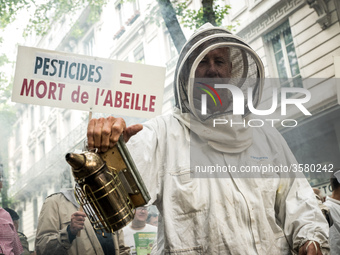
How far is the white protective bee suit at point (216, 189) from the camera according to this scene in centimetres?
179

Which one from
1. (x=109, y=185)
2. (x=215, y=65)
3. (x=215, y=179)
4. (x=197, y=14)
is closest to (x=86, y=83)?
(x=215, y=65)

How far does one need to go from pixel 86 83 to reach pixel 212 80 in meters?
1.80

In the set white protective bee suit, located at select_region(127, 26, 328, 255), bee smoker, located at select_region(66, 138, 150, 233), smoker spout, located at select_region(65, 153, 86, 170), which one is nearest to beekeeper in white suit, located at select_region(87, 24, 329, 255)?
white protective bee suit, located at select_region(127, 26, 328, 255)

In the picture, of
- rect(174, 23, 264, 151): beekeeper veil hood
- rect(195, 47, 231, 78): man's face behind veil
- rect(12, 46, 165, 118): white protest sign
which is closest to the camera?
rect(174, 23, 264, 151): beekeeper veil hood

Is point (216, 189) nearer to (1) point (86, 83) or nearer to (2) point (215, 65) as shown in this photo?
(2) point (215, 65)

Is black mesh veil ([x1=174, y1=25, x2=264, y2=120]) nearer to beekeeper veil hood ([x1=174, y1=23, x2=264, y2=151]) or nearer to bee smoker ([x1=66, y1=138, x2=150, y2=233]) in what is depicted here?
beekeeper veil hood ([x1=174, y1=23, x2=264, y2=151])

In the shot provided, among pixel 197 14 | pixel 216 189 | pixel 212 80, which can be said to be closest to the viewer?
pixel 216 189

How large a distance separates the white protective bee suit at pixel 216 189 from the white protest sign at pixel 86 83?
157 cm

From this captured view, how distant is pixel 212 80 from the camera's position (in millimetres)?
2199

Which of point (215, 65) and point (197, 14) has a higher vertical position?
point (197, 14)

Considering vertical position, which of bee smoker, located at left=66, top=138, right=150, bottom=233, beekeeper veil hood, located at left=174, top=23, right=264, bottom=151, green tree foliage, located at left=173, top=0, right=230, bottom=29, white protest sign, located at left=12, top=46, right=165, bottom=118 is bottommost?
bee smoker, located at left=66, top=138, right=150, bottom=233

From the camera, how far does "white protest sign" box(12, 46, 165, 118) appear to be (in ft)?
11.9

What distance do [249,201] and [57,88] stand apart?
232 cm

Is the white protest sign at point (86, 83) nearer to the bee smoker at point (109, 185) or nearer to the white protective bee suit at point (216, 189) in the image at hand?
the white protective bee suit at point (216, 189)
